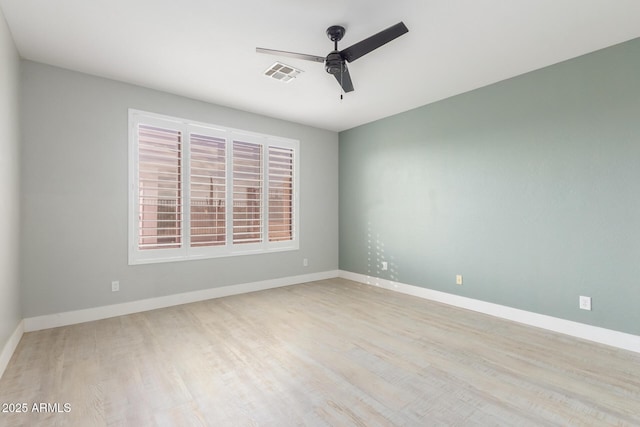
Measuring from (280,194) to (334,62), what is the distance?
2847 mm

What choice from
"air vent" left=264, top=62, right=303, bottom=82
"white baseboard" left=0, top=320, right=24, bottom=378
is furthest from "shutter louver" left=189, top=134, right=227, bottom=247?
"white baseboard" left=0, top=320, right=24, bottom=378

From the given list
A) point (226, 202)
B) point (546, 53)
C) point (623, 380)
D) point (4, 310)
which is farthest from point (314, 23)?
point (623, 380)

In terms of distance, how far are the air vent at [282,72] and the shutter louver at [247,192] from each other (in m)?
1.51

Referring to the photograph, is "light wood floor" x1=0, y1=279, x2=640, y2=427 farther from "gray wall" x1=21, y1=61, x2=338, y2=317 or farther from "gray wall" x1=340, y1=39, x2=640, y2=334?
"gray wall" x1=340, y1=39, x2=640, y2=334

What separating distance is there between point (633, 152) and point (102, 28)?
193 inches

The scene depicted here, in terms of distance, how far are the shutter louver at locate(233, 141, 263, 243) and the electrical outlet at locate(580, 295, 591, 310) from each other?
161 inches

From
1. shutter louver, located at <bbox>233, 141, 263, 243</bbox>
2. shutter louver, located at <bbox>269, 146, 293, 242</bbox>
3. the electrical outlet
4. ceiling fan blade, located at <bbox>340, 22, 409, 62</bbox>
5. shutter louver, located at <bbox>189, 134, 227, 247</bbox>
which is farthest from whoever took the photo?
shutter louver, located at <bbox>269, 146, 293, 242</bbox>

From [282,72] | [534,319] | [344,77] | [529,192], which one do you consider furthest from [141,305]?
[529,192]

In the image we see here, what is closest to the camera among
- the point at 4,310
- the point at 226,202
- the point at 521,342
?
the point at 4,310

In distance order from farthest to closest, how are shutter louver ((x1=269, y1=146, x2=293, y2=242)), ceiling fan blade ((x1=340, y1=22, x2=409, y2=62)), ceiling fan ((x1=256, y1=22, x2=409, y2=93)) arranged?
shutter louver ((x1=269, y1=146, x2=293, y2=242)), ceiling fan ((x1=256, y1=22, x2=409, y2=93)), ceiling fan blade ((x1=340, y1=22, x2=409, y2=62))

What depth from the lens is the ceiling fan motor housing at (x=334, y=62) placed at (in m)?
2.46

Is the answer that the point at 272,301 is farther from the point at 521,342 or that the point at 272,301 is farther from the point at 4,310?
the point at 521,342

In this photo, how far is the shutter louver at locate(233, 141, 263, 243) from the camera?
454cm

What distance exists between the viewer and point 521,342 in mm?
2832
